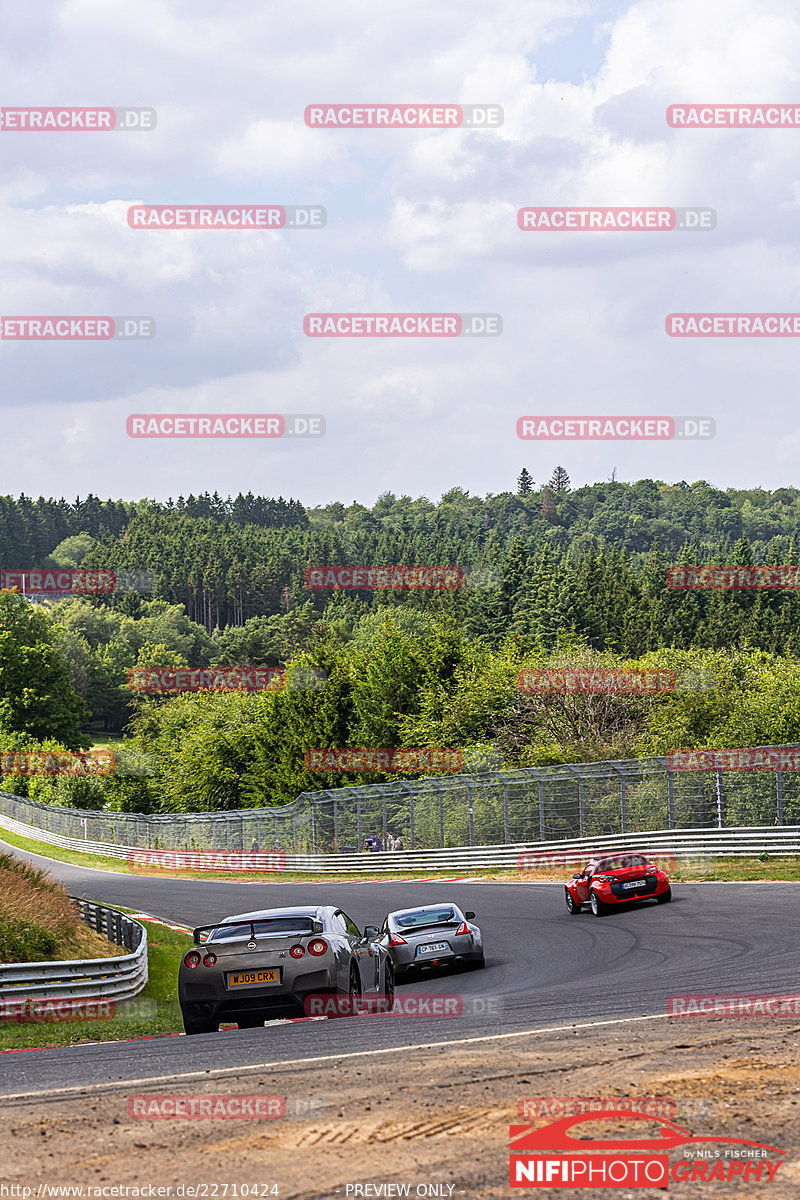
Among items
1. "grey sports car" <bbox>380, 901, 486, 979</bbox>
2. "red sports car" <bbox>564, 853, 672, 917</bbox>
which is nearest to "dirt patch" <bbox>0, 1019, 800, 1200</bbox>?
"grey sports car" <bbox>380, 901, 486, 979</bbox>

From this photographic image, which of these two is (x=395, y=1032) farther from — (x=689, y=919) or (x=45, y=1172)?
(x=689, y=919)

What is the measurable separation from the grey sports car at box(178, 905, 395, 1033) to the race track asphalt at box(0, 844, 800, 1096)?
0.83ft

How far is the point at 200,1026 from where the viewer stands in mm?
11766

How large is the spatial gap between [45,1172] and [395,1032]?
489 cm

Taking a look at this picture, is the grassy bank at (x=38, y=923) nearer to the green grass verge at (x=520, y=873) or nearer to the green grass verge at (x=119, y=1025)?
the green grass verge at (x=119, y=1025)

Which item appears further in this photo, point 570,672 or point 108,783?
point 108,783

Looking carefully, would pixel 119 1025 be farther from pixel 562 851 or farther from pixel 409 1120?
pixel 562 851

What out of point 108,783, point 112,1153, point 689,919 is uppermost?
point 112,1153

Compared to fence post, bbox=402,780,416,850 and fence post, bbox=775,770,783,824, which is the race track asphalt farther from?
fence post, bbox=402,780,416,850

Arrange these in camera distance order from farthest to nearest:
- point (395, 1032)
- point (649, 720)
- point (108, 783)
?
point (108, 783) < point (649, 720) < point (395, 1032)

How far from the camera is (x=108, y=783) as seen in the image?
8738cm

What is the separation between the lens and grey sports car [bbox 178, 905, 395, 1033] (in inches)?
459

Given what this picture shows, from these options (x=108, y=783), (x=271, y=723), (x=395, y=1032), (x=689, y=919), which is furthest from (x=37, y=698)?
(x=395, y=1032)

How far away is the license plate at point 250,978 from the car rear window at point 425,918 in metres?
5.64
